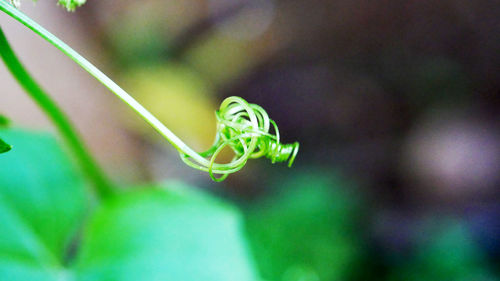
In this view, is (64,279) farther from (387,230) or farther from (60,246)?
(387,230)

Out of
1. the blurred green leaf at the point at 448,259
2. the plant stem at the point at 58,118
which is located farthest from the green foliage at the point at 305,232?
the plant stem at the point at 58,118

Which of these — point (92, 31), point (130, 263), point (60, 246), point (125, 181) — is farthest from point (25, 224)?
point (92, 31)

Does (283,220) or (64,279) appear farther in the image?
(283,220)

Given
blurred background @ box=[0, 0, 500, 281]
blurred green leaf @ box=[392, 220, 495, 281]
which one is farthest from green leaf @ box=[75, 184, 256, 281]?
blurred green leaf @ box=[392, 220, 495, 281]

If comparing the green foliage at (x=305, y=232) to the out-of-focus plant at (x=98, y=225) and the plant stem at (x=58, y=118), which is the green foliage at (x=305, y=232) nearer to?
the out-of-focus plant at (x=98, y=225)

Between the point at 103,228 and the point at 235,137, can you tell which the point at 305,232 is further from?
the point at 235,137

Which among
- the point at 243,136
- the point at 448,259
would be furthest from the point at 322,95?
the point at 243,136
